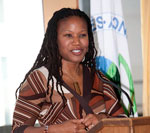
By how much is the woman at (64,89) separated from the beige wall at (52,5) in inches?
77.6

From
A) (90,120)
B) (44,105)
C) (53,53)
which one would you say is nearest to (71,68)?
(53,53)

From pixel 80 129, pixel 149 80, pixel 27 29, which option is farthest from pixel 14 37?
pixel 80 129

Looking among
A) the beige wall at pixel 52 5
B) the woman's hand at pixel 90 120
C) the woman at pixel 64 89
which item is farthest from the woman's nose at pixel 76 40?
the beige wall at pixel 52 5

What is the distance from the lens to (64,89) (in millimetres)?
1702

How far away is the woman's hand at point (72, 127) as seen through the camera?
59.9 inches

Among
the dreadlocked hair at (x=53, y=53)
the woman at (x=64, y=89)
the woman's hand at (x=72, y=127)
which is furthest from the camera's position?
the dreadlocked hair at (x=53, y=53)

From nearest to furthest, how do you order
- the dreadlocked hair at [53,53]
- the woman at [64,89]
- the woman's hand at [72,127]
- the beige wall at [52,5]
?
the woman's hand at [72,127] → the woman at [64,89] → the dreadlocked hair at [53,53] → the beige wall at [52,5]

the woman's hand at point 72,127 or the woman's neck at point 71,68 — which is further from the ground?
the woman's neck at point 71,68

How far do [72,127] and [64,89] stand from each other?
9.6 inches

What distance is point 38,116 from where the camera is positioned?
1.70m

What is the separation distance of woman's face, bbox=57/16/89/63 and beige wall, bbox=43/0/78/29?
2.06 meters

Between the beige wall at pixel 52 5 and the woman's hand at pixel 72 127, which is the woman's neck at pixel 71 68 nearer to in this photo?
the woman's hand at pixel 72 127

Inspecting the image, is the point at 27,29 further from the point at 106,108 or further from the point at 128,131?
the point at 128,131

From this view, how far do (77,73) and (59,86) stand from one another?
0.56 feet
